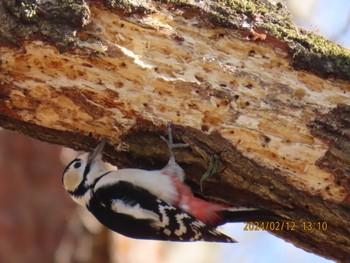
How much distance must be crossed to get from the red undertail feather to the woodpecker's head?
0.45 m

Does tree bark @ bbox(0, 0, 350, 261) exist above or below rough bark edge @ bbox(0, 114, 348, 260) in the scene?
above

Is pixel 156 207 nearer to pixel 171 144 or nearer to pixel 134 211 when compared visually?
pixel 134 211

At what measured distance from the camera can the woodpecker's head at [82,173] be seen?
4.09m

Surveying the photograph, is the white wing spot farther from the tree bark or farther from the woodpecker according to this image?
the tree bark

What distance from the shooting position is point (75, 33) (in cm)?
331

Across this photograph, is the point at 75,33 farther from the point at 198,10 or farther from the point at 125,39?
the point at 198,10

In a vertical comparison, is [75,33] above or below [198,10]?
below

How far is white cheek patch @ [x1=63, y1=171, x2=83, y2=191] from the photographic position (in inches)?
166

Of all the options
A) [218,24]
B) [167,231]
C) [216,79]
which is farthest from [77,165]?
[218,24]

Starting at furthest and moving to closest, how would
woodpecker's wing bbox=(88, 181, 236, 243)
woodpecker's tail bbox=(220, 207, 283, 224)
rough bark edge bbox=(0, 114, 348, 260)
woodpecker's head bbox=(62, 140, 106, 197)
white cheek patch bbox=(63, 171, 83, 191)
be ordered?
1. white cheek patch bbox=(63, 171, 83, 191)
2. woodpecker's head bbox=(62, 140, 106, 197)
3. woodpecker's wing bbox=(88, 181, 236, 243)
4. woodpecker's tail bbox=(220, 207, 283, 224)
5. rough bark edge bbox=(0, 114, 348, 260)

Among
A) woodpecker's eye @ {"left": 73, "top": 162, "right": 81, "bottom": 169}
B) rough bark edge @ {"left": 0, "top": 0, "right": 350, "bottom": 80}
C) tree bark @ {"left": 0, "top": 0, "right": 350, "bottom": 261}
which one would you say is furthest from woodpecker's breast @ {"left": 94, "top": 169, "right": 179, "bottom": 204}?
rough bark edge @ {"left": 0, "top": 0, "right": 350, "bottom": 80}

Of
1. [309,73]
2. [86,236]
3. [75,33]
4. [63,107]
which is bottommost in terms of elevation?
[86,236]

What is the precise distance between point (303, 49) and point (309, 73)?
0.34 ft

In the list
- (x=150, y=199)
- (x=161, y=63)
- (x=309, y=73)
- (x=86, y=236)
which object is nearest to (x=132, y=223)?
(x=150, y=199)
